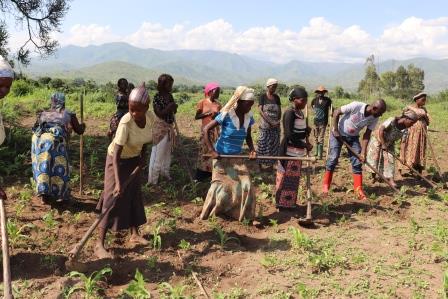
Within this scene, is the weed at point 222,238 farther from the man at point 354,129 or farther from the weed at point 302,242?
the man at point 354,129

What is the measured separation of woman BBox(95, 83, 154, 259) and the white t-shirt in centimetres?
336

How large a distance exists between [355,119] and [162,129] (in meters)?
3.04

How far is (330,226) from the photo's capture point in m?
5.72

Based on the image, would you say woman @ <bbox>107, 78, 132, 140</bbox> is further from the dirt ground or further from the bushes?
the bushes

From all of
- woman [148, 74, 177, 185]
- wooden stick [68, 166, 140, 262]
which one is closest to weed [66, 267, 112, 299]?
wooden stick [68, 166, 140, 262]

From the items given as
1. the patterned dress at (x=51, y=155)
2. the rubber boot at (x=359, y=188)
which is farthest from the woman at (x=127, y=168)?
the rubber boot at (x=359, y=188)

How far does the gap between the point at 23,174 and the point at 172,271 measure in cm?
418

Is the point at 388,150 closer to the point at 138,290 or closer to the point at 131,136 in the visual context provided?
the point at 131,136

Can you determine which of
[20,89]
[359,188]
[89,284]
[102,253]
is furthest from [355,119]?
[20,89]

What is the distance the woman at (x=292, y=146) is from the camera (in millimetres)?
Answer: 5591

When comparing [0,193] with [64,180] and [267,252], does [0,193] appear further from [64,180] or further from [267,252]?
[267,252]

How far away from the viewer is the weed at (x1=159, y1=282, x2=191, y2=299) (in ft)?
12.3

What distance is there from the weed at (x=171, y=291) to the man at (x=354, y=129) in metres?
3.73

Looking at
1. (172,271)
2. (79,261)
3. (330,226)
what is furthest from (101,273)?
(330,226)
